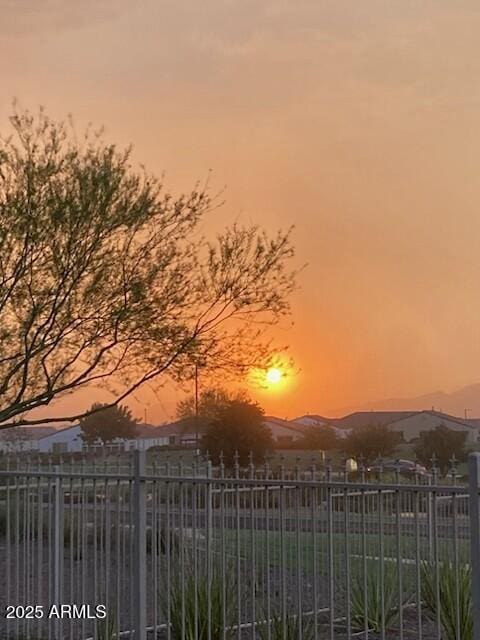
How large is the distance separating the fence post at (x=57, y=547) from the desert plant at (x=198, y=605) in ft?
3.30

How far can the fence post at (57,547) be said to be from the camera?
8.48 meters

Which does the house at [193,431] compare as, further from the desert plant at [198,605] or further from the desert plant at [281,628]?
the desert plant at [281,628]

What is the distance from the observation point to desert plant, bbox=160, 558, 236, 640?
7637mm

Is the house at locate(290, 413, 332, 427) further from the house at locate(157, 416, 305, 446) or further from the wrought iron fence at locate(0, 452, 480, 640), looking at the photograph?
the wrought iron fence at locate(0, 452, 480, 640)

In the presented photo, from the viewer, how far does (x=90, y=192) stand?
11.8 meters

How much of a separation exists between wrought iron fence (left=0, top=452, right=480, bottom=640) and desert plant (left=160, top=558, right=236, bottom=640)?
1cm

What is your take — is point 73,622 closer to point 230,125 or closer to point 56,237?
point 56,237

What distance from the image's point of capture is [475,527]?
17.7 ft

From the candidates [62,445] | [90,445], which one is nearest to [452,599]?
[90,445]

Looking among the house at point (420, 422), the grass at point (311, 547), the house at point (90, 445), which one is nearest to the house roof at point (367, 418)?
the house at point (420, 422)

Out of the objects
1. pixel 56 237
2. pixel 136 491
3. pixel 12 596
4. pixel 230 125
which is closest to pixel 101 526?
pixel 136 491

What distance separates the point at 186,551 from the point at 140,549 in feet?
2.63

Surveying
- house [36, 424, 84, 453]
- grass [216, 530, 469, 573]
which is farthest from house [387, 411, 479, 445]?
grass [216, 530, 469, 573]

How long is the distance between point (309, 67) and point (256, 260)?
9.77 feet
